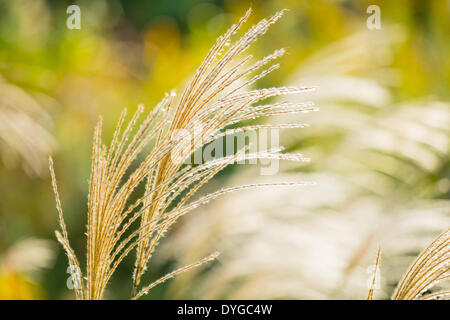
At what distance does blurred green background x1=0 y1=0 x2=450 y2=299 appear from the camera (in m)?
1.56

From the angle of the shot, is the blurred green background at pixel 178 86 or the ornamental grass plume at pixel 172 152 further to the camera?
the blurred green background at pixel 178 86

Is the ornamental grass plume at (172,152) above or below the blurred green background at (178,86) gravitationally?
below

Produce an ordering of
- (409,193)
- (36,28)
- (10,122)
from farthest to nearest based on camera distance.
A: (36,28), (10,122), (409,193)

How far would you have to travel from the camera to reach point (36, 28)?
242 centimetres

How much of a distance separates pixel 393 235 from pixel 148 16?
2940 mm

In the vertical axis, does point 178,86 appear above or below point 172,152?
above

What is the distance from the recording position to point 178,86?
2098mm

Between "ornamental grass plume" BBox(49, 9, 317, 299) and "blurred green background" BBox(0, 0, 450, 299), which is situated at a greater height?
"blurred green background" BBox(0, 0, 450, 299)

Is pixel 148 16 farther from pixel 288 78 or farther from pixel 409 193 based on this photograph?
pixel 409 193

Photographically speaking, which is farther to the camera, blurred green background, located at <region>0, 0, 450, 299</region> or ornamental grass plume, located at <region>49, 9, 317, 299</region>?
blurred green background, located at <region>0, 0, 450, 299</region>

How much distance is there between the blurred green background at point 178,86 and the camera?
1562 millimetres

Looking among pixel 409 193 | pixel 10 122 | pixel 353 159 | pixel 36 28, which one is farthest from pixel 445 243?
pixel 36 28
